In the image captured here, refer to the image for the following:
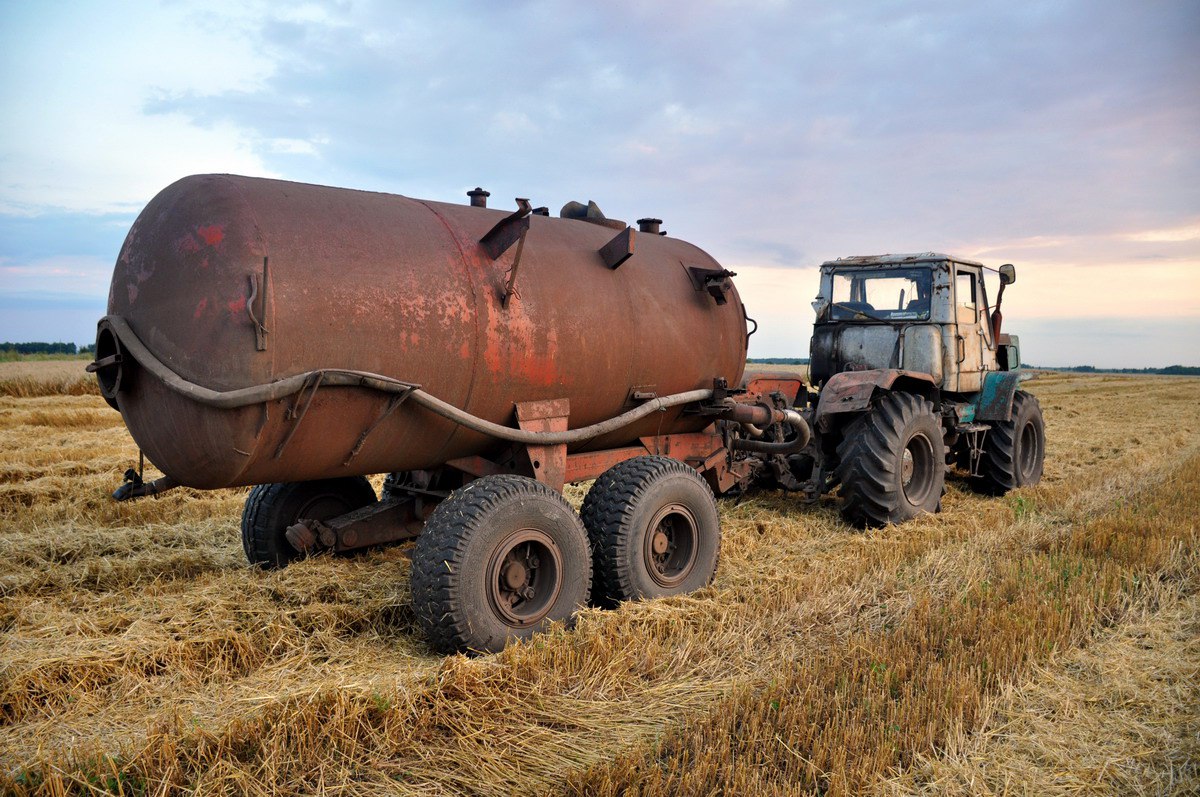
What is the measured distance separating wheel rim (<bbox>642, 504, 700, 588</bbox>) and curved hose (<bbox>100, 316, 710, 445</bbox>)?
0.77 metres

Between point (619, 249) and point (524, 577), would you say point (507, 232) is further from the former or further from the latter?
point (524, 577)

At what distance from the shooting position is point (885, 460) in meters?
7.12

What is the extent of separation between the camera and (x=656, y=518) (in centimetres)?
528

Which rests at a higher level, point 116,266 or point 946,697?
point 116,266

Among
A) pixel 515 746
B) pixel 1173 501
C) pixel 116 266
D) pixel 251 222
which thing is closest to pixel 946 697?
pixel 515 746

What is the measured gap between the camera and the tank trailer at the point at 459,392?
4.05m

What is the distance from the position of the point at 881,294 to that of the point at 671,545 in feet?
15.3

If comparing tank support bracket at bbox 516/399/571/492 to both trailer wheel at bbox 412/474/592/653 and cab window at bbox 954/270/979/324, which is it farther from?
A: cab window at bbox 954/270/979/324

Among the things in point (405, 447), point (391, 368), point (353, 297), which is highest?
point (353, 297)

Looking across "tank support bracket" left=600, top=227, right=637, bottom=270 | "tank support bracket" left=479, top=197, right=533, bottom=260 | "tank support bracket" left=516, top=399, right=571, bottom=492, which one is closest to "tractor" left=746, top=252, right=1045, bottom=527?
"tank support bracket" left=600, top=227, right=637, bottom=270

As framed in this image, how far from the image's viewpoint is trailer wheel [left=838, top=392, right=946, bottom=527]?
7.14m

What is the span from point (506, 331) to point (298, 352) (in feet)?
4.15

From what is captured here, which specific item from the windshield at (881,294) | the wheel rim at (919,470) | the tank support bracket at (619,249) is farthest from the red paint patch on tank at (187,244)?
the windshield at (881,294)

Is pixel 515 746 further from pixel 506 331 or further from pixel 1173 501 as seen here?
pixel 1173 501
